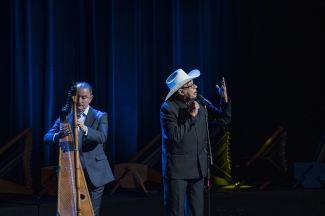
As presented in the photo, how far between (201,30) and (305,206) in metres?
2.57

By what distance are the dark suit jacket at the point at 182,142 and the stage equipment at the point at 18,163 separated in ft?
6.39

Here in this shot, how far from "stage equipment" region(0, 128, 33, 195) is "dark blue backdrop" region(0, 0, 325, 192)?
0.56 ft

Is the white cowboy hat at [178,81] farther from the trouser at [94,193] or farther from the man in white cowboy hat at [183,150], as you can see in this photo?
the trouser at [94,193]

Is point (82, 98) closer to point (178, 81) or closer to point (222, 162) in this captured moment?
point (178, 81)

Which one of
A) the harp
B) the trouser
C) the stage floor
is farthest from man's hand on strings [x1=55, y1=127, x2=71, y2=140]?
the stage floor

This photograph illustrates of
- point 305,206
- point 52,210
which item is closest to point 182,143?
point 52,210

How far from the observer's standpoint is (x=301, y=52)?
7398 mm

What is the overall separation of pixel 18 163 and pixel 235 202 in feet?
7.63

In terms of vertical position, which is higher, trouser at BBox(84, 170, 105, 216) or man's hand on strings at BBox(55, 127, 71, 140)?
man's hand on strings at BBox(55, 127, 71, 140)

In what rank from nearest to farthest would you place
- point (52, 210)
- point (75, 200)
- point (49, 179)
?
point (75, 200), point (52, 210), point (49, 179)

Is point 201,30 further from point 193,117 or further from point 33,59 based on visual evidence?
point 193,117

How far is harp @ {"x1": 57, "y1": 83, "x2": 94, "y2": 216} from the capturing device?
11.7ft

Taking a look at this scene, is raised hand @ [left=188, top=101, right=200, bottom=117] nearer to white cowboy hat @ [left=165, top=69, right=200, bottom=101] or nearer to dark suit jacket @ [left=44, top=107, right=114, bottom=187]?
white cowboy hat @ [left=165, top=69, right=200, bottom=101]

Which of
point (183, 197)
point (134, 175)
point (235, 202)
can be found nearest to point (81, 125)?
point (183, 197)
